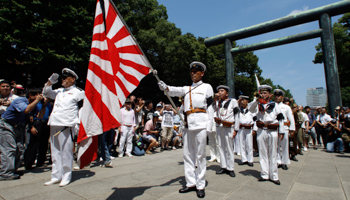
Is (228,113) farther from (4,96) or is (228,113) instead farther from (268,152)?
(4,96)

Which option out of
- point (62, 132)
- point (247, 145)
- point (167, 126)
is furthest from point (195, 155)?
point (167, 126)

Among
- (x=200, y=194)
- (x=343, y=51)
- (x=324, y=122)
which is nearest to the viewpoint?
(x=200, y=194)

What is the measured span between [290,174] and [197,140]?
3.30m

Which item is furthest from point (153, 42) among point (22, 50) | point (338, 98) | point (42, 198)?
point (42, 198)

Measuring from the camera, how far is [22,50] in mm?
16109

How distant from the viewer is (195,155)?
410 centimetres

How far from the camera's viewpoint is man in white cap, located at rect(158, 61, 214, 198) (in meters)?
3.92

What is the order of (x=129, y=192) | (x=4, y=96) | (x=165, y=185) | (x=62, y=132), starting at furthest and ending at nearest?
(x=4, y=96) → (x=62, y=132) → (x=165, y=185) → (x=129, y=192)

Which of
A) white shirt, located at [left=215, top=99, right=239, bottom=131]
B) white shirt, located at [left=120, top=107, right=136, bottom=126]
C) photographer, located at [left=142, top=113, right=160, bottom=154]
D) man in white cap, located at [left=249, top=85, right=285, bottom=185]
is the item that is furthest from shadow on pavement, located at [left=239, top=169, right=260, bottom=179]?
white shirt, located at [left=120, top=107, right=136, bottom=126]

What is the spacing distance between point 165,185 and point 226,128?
7.46 feet

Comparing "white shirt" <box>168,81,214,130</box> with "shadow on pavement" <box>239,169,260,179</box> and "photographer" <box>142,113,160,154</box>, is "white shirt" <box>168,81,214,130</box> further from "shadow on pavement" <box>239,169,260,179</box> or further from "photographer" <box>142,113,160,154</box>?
"photographer" <box>142,113,160,154</box>

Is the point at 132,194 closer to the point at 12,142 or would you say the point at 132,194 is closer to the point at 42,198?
the point at 42,198

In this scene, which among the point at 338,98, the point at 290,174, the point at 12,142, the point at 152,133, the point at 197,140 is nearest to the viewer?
the point at 197,140

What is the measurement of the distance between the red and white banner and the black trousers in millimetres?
3675
